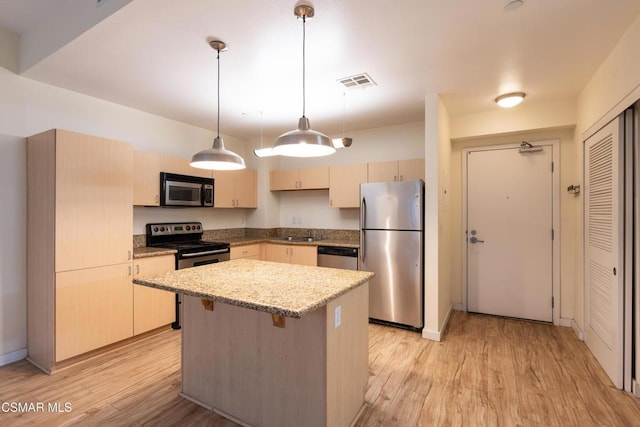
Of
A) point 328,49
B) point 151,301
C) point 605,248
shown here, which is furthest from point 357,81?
point 151,301

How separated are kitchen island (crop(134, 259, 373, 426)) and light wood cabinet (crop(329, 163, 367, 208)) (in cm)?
211

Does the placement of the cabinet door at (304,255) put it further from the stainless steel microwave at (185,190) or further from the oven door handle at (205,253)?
the stainless steel microwave at (185,190)

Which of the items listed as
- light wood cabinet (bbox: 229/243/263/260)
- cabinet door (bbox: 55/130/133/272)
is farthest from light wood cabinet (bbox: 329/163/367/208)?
cabinet door (bbox: 55/130/133/272)

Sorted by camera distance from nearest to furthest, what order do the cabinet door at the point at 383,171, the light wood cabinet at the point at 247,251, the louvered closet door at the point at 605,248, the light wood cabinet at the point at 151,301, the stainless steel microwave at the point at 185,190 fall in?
1. the louvered closet door at the point at 605,248
2. the light wood cabinet at the point at 151,301
3. the stainless steel microwave at the point at 185,190
4. the cabinet door at the point at 383,171
5. the light wood cabinet at the point at 247,251

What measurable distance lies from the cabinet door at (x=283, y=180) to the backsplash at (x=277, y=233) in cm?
71

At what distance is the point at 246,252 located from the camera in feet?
13.9

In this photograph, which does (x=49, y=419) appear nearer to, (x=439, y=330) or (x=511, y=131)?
(x=439, y=330)

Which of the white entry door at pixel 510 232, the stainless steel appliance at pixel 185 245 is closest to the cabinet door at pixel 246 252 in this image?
the stainless steel appliance at pixel 185 245

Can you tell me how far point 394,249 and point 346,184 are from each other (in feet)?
4.04

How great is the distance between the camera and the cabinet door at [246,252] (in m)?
4.07

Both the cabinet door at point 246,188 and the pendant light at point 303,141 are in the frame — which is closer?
the pendant light at point 303,141

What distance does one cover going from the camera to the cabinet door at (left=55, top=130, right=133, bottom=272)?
2.51 meters

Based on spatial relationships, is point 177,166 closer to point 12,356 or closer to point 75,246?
point 75,246

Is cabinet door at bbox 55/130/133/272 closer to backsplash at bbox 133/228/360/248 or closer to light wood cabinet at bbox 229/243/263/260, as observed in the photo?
light wood cabinet at bbox 229/243/263/260
